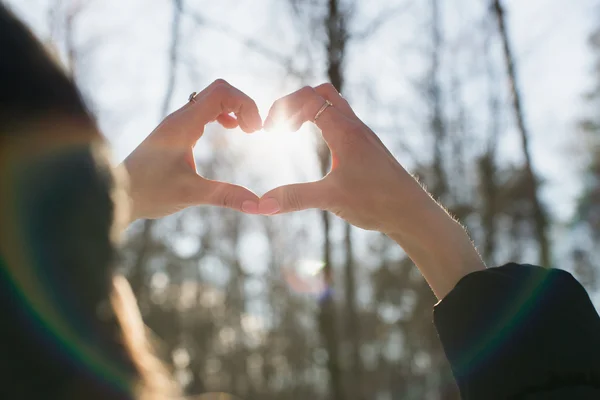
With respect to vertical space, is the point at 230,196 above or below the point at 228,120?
below

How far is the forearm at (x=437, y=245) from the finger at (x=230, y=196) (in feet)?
2.05

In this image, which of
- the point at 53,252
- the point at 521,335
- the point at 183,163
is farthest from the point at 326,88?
the point at 53,252

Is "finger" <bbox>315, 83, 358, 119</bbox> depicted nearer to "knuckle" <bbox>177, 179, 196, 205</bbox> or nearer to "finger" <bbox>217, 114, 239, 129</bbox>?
"finger" <bbox>217, 114, 239, 129</bbox>

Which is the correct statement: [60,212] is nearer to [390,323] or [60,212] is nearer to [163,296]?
[390,323]

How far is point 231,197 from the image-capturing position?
1.94m

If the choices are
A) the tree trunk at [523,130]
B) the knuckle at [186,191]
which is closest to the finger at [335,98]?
the knuckle at [186,191]

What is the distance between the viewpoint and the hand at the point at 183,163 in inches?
73.6

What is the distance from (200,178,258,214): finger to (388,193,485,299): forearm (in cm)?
62

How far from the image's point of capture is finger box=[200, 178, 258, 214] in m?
1.94

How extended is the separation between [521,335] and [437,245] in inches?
14.9

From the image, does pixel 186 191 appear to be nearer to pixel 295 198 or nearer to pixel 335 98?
pixel 295 198

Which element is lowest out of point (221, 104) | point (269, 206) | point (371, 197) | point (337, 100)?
point (371, 197)

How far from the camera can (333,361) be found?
7.62 m

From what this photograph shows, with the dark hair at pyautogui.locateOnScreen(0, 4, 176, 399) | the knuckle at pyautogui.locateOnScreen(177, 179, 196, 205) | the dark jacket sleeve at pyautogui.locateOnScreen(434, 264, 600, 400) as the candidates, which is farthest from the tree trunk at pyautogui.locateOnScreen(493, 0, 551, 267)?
the dark hair at pyautogui.locateOnScreen(0, 4, 176, 399)
